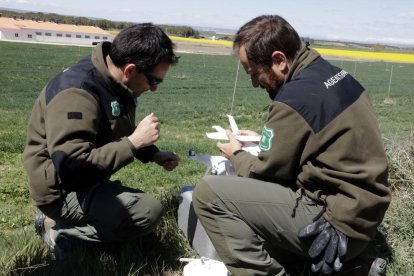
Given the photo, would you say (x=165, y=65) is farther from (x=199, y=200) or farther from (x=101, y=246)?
(x=101, y=246)

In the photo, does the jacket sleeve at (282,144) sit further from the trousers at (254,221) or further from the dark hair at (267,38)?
the dark hair at (267,38)

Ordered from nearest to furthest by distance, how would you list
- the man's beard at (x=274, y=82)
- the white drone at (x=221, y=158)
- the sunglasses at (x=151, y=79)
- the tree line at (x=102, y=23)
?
the man's beard at (x=274, y=82) < the sunglasses at (x=151, y=79) < the white drone at (x=221, y=158) < the tree line at (x=102, y=23)

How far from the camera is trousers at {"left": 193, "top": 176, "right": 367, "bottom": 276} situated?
2.67 meters

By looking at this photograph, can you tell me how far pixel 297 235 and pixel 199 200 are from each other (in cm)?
58

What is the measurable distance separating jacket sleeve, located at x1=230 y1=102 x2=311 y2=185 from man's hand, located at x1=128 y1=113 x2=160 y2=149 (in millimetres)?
669

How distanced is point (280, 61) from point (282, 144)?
563mm

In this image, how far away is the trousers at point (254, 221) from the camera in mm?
2672

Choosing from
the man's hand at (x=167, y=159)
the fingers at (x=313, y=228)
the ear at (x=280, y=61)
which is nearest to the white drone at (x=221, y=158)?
the man's hand at (x=167, y=159)

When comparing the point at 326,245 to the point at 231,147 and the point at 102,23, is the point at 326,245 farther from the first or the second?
the point at 102,23

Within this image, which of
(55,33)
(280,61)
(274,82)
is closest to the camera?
(280,61)

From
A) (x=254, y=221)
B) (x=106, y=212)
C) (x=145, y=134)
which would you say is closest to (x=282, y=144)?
(x=254, y=221)

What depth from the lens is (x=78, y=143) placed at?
2764 millimetres

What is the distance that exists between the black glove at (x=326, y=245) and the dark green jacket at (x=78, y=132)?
3.73 feet

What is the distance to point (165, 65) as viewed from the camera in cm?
318
